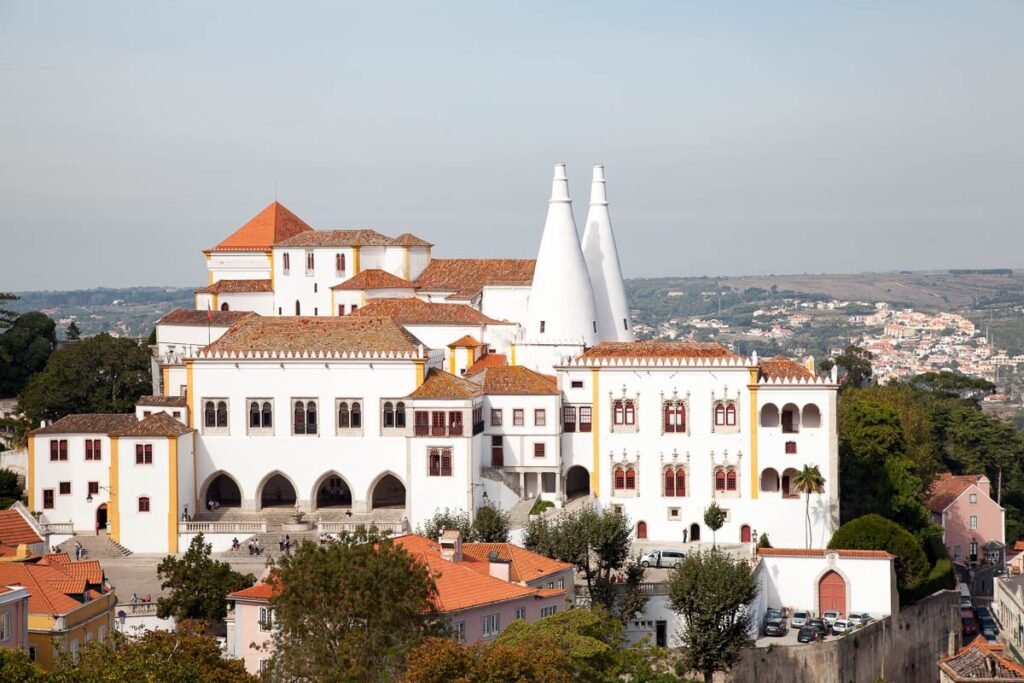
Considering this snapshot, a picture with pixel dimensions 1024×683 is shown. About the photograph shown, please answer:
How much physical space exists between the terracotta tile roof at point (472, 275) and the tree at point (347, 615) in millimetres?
31824

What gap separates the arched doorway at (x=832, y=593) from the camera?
56438 millimetres

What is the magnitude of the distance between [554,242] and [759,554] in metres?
15.8

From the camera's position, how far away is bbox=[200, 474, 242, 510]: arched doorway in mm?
64681

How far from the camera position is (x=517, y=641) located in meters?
42.7

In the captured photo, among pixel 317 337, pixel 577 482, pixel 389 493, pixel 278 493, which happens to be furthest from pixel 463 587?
pixel 278 493

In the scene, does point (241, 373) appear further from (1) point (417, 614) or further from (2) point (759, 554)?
(1) point (417, 614)

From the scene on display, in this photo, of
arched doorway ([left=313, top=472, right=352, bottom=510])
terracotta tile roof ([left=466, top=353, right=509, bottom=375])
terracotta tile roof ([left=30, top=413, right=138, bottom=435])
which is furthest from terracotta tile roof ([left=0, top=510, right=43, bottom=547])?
terracotta tile roof ([left=466, top=353, right=509, bottom=375])

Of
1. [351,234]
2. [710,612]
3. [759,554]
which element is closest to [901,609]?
[759,554]

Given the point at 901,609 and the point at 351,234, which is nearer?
the point at 901,609

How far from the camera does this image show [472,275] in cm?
7419

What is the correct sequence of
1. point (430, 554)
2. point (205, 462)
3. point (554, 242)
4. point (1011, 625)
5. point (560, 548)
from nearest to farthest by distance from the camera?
point (430, 554) < point (560, 548) < point (205, 462) < point (554, 242) < point (1011, 625)

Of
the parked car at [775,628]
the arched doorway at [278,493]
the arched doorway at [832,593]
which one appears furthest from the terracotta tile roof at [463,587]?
the arched doorway at [278,493]

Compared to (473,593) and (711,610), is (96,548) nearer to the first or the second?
(473,593)

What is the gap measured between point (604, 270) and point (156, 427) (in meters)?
18.4
